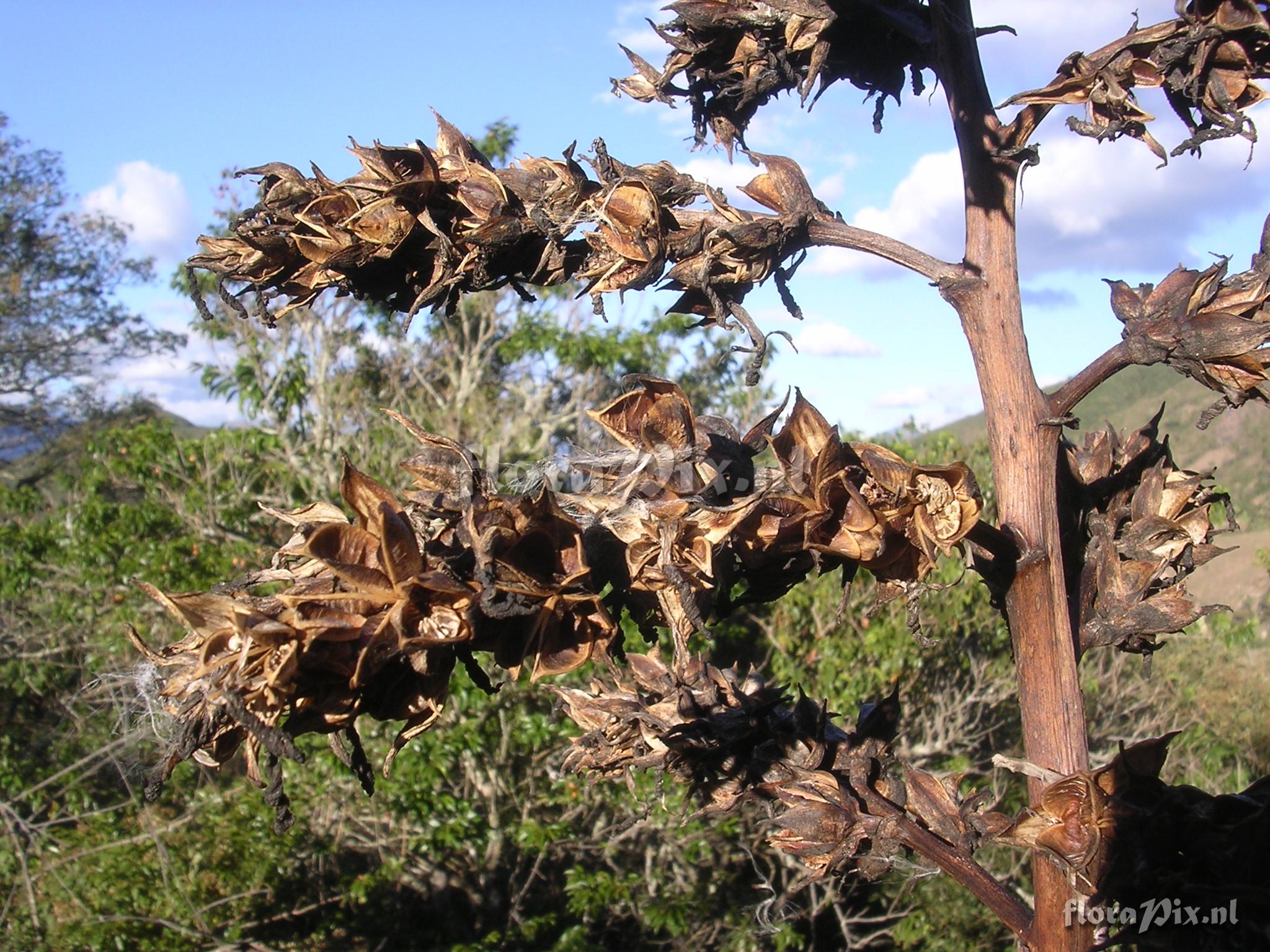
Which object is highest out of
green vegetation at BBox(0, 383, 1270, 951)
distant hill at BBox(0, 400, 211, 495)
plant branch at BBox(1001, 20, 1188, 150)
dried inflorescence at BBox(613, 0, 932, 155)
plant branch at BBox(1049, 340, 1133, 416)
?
distant hill at BBox(0, 400, 211, 495)

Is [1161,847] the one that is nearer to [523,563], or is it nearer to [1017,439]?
[1017,439]

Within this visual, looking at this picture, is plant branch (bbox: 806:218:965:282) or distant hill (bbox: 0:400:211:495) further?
distant hill (bbox: 0:400:211:495)

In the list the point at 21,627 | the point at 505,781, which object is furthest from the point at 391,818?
the point at 21,627

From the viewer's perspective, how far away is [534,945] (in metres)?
6.00

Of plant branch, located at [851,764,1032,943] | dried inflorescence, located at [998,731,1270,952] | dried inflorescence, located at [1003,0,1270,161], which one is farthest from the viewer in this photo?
plant branch, located at [851,764,1032,943]

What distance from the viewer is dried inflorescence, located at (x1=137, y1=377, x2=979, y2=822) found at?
1.02m

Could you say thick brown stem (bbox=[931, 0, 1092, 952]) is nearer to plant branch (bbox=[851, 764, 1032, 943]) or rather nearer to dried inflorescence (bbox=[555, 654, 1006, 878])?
plant branch (bbox=[851, 764, 1032, 943])

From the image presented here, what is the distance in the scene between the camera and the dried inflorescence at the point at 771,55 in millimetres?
1583

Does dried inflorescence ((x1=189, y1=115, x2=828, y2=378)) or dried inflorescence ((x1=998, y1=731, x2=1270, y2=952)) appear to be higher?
dried inflorescence ((x1=189, y1=115, x2=828, y2=378))

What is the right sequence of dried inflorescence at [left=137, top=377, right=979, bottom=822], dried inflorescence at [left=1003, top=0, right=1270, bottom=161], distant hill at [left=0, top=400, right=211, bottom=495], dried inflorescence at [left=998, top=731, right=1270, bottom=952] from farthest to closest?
distant hill at [left=0, top=400, right=211, bottom=495]
dried inflorescence at [left=1003, top=0, right=1270, bottom=161]
dried inflorescence at [left=998, top=731, right=1270, bottom=952]
dried inflorescence at [left=137, top=377, right=979, bottom=822]

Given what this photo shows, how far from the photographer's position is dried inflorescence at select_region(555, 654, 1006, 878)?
5.45 ft

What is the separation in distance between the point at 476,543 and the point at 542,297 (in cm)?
801

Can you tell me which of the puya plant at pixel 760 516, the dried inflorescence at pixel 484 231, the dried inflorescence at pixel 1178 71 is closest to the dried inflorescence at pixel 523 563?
the puya plant at pixel 760 516

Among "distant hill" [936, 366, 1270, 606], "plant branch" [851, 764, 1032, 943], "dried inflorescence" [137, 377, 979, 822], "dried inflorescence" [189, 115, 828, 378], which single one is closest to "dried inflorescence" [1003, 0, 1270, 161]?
"dried inflorescence" [189, 115, 828, 378]
